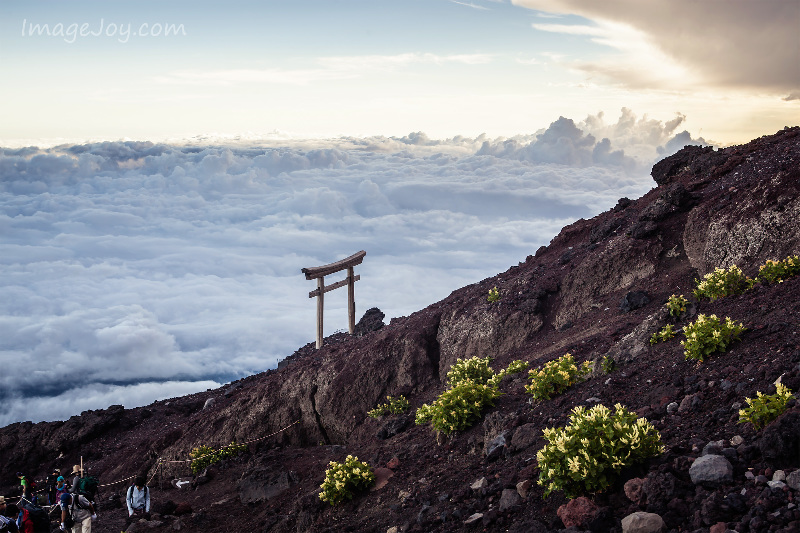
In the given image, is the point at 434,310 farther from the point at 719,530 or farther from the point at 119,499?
the point at 719,530

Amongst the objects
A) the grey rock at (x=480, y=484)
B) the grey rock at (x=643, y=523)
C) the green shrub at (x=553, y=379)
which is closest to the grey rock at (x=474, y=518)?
the grey rock at (x=480, y=484)

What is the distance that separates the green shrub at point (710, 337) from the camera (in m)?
10.2

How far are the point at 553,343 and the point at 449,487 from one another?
6245 mm

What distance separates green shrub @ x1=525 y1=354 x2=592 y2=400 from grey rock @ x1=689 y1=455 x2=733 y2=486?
3.77 m

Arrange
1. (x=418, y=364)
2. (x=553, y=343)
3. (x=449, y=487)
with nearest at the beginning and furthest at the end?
(x=449, y=487) → (x=553, y=343) → (x=418, y=364)

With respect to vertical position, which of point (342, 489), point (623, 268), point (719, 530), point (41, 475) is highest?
point (623, 268)

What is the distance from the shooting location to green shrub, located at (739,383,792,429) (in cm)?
773

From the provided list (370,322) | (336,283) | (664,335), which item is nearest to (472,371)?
(664,335)

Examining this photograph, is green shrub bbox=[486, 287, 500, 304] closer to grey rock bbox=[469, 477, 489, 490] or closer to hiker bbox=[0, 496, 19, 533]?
grey rock bbox=[469, 477, 489, 490]

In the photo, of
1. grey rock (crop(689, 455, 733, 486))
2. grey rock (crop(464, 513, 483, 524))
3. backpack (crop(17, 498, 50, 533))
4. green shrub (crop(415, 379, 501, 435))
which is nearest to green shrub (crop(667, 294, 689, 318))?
green shrub (crop(415, 379, 501, 435))

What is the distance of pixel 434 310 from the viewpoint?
20.3 m

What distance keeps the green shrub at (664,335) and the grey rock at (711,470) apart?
4560 mm

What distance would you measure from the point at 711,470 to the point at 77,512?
11.3m

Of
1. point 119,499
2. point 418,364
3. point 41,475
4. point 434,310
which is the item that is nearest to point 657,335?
point 418,364
